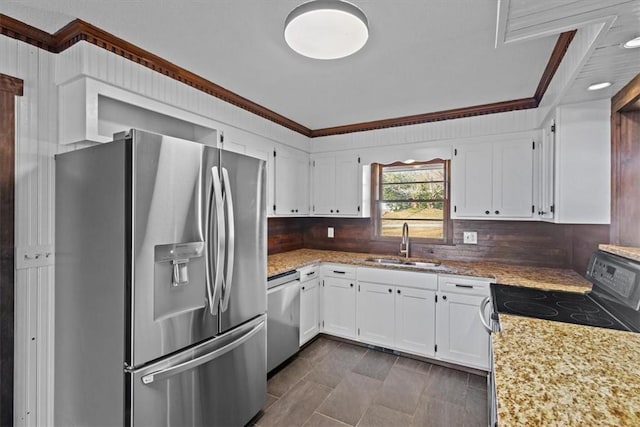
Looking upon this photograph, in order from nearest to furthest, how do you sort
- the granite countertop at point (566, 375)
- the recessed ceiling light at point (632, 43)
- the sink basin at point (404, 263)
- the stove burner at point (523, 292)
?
the granite countertop at point (566, 375)
the recessed ceiling light at point (632, 43)
the stove burner at point (523, 292)
the sink basin at point (404, 263)

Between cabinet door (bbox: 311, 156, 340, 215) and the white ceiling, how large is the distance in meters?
1.02

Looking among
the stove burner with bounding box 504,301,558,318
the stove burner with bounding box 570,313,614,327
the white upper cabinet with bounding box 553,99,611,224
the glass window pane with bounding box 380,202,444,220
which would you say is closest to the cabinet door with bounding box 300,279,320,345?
the glass window pane with bounding box 380,202,444,220

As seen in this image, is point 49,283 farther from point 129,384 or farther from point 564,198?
point 564,198

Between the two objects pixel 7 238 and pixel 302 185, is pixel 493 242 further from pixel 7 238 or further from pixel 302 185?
pixel 7 238

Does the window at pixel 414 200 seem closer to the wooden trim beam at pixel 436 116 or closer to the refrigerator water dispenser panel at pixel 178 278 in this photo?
the wooden trim beam at pixel 436 116

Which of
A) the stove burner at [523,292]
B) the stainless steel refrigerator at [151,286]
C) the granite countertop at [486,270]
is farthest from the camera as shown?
the granite countertop at [486,270]

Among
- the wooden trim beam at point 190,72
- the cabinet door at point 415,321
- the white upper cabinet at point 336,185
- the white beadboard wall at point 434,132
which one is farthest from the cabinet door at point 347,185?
the cabinet door at point 415,321

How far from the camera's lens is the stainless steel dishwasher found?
255 centimetres

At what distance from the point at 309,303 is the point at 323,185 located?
1.52 meters

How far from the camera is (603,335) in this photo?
4.27ft

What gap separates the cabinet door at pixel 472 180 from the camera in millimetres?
2998

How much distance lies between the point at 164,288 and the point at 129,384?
0.45 m

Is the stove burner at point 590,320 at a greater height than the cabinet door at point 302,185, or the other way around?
the cabinet door at point 302,185

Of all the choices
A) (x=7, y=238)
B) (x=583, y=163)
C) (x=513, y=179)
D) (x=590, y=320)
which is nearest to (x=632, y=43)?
(x=583, y=163)
